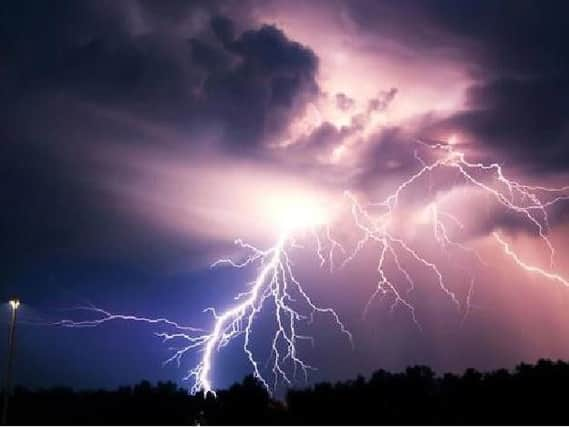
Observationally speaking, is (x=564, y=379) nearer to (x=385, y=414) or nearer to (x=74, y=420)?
(x=385, y=414)

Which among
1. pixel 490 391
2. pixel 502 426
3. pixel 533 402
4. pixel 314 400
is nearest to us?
pixel 502 426

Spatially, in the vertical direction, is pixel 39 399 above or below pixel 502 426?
above

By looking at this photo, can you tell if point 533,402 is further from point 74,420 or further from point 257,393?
point 74,420

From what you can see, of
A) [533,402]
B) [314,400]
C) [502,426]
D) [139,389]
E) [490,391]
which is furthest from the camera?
[139,389]

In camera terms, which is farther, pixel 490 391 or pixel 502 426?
pixel 490 391

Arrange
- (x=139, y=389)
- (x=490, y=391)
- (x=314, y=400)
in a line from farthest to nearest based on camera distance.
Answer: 1. (x=139, y=389)
2. (x=314, y=400)
3. (x=490, y=391)

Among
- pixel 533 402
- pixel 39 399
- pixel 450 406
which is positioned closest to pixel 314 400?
pixel 450 406

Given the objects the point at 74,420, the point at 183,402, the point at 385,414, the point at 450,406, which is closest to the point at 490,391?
the point at 450,406
